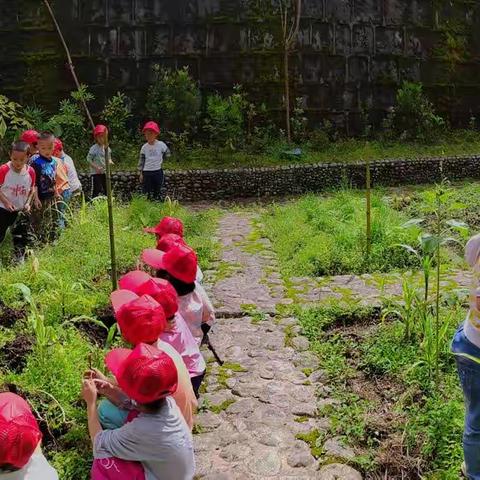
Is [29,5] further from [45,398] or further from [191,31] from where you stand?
[45,398]

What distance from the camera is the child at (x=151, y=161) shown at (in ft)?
29.9

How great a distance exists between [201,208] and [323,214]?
3.02m

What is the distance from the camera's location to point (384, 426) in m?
3.58

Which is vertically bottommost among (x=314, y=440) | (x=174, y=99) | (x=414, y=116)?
(x=314, y=440)

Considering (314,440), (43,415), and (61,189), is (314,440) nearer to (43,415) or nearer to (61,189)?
(43,415)

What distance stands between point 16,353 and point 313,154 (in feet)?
31.5

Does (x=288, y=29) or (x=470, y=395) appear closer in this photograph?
(x=470, y=395)

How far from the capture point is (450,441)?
3375 mm

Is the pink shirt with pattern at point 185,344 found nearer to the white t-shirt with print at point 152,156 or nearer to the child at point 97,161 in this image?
the child at point 97,161

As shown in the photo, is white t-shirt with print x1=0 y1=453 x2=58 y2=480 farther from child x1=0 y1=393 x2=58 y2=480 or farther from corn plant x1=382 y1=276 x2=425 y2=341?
corn plant x1=382 y1=276 x2=425 y2=341

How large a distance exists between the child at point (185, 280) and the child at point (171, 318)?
21 cm

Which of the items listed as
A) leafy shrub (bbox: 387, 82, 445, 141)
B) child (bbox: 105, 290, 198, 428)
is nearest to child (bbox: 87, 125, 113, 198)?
child (bbox: 105, 290, 198, 428)

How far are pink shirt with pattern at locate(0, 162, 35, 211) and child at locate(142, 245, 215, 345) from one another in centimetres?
305

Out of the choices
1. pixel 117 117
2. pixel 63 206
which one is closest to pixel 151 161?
pixel 63 206
